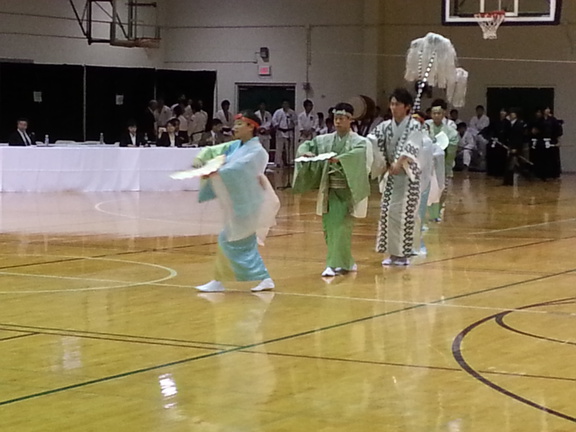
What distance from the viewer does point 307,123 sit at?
27062 millimetres

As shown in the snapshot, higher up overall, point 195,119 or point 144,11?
point 144,11

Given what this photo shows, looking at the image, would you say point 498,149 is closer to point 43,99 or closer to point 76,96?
point 76,96

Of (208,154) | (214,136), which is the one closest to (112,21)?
(214,136)

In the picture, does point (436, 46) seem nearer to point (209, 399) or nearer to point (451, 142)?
point (451, 142)

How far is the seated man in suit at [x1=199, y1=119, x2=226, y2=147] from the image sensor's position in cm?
2319

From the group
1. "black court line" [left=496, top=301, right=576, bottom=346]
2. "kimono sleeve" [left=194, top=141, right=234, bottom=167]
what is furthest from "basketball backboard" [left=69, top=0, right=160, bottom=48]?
"black court line" [left=496, top=301, right=576, bottom=346]

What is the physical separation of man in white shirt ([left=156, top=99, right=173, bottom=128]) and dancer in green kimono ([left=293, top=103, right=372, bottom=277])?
48.2 ft

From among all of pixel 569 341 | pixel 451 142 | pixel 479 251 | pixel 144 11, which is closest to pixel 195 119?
pixel 144 11

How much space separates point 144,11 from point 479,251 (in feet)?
58.6

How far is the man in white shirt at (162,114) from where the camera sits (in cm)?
2431

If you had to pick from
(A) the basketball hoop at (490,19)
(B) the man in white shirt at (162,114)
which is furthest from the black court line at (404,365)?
(B) the man in white shirt at (162,114)

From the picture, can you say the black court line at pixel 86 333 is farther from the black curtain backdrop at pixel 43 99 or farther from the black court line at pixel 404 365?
the black curtain backdrop at pixel 43 99

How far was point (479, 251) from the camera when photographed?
37.9 feet

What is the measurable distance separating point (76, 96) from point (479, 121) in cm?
940
